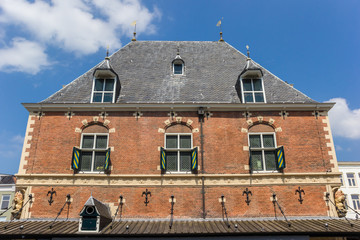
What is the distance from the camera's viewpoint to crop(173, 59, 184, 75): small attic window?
1628 cm

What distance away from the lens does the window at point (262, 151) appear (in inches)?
515

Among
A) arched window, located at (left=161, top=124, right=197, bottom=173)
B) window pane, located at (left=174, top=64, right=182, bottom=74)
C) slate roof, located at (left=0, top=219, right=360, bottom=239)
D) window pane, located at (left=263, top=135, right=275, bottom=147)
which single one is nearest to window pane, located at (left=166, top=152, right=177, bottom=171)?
arched window, located at (left=161, top=124, right=197, bottom=173)

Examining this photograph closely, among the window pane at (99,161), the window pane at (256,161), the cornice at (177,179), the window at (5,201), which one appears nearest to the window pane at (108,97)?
the window pane at (99,161)

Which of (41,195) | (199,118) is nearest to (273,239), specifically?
(199,118)

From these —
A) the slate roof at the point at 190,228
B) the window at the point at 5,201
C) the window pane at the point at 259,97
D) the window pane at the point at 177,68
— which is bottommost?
the slate roof at the point at 190,228

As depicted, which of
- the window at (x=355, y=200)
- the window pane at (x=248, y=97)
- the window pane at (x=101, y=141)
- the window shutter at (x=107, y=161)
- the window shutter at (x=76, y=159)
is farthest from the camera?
the window at (x=355, y=200)

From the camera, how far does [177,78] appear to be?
15.9 m

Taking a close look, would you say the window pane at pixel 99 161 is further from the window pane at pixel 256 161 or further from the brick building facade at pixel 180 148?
the window pane at pixel 256 161

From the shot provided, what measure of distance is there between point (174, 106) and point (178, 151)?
7.74ft

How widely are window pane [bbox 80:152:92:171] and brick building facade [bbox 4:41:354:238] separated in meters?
0.05

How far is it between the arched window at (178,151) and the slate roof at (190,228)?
2.54m

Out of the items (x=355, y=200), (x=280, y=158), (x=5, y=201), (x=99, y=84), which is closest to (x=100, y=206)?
(x=99, y=84)

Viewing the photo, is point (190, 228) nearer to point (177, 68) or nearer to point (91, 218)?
point (91, 218)

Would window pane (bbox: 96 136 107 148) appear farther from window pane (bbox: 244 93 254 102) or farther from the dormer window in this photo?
window pane (bbox: 244 93 254 102)
